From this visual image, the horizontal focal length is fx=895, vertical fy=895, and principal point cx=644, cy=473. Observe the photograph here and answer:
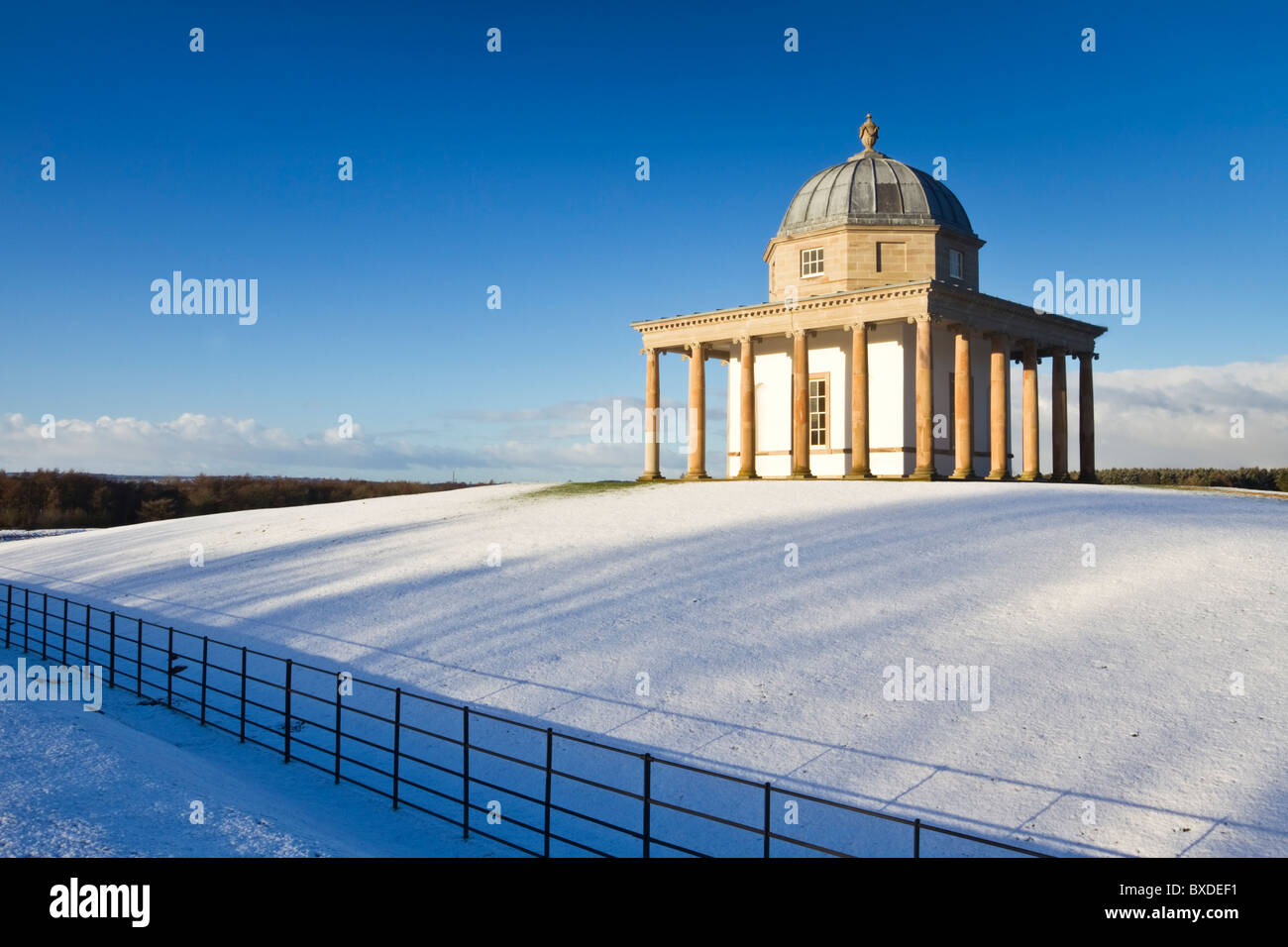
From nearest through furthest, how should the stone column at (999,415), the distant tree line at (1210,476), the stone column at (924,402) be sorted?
the stone column at (924,402) → the stone column at (999,415) → the distant tree line at (1210,476)

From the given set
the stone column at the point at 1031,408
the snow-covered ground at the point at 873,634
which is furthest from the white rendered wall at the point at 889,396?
the snow-covered ground at the point at 873,634

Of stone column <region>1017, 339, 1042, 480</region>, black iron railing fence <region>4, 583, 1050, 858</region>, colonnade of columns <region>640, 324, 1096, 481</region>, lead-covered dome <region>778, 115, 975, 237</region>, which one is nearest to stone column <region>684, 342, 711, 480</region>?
colonnade of columns <region>640, 324, 1096, 481</region>

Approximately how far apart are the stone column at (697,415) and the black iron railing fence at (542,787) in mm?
24807

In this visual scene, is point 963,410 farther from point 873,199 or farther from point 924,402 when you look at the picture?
point 873,199

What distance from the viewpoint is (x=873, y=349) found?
36312 millimetres

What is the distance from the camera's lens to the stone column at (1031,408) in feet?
122

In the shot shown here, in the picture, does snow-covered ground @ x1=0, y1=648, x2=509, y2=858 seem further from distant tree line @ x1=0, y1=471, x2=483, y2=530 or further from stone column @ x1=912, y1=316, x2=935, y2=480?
distant tree line @ x1=0, y1=471, x2=483, y2=530

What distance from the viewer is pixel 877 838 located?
9.18m

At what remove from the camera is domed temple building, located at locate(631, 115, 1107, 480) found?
33438 millimetres

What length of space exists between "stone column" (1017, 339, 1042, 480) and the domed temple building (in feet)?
0.20

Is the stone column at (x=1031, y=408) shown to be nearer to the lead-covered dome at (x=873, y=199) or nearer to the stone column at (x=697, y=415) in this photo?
the lead-covered dome at (x=873, y=199)

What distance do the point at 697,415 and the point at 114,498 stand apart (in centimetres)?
7070

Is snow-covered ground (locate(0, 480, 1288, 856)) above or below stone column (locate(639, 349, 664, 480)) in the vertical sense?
below
